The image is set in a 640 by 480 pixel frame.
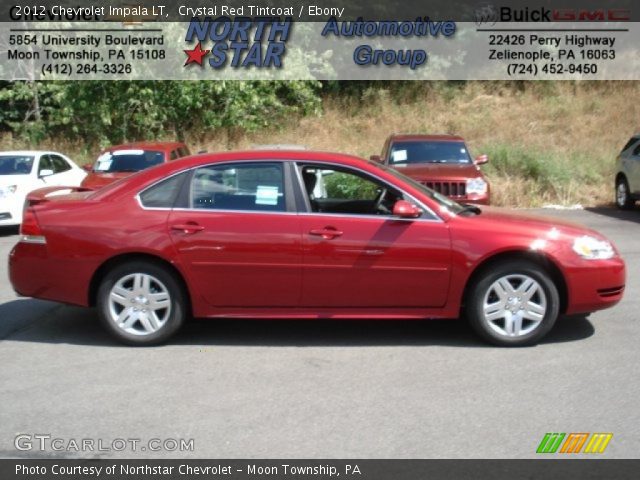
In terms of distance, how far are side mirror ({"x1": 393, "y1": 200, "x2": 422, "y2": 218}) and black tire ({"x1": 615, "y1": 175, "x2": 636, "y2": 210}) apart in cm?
1104

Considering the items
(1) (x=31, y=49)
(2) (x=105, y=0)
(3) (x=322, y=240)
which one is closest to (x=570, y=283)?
(3) (x=322, y=240)

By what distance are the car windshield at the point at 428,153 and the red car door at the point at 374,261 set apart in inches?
297

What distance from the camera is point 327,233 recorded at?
20.1ft

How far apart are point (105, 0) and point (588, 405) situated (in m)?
20.0

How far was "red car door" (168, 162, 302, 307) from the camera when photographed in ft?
20.2

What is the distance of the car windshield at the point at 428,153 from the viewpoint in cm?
1369

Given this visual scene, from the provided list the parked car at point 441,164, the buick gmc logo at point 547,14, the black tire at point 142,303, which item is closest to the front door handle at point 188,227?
the black tire at point 142,303

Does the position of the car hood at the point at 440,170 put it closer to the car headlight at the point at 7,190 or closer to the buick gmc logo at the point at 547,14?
the car headlight at the point at 7,190

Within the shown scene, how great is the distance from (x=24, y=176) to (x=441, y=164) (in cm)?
744

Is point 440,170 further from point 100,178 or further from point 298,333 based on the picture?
point 298,333

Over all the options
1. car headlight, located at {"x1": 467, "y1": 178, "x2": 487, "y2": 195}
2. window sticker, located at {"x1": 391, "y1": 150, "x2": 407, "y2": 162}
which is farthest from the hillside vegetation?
car headlight, located at {"x1": 467, "y1": 178, "x2": 487, "y2": 195}

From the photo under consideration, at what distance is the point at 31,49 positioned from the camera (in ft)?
75.1
